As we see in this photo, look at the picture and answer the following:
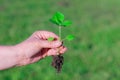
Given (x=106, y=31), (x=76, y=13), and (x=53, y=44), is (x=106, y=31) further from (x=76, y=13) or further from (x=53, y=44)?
(x=53, y=44)

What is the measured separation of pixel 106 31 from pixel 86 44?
132 cm

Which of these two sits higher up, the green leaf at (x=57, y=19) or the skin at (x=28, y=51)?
the green leaf at (x=57, y=19)

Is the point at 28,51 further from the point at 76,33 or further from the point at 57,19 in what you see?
the point at 76,33

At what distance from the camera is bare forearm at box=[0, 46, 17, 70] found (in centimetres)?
310

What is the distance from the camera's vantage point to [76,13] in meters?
13.1

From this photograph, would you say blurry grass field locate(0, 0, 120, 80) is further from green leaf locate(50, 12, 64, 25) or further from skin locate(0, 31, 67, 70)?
green leaf locate(50, 12, 64, 25)

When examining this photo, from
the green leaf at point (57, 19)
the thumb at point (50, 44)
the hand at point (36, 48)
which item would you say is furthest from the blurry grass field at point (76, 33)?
the green leaf at point (57, 19)

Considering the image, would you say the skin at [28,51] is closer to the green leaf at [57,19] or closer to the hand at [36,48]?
the hand at [36,48]

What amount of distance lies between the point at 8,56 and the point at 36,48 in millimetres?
212

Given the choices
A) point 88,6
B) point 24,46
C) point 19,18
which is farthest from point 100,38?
point 24,46

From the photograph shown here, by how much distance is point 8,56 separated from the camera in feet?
10.2

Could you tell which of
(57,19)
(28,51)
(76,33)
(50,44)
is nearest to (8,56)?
(28,51)

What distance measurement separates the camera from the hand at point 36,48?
2.92 m

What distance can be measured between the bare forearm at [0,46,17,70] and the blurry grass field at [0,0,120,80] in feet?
10.5
